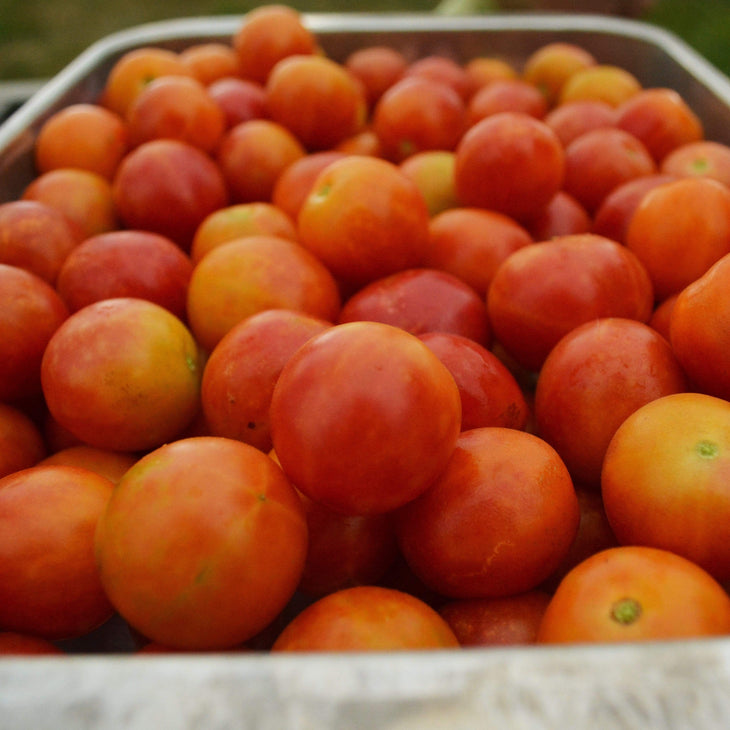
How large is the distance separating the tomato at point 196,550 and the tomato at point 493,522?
15 cm

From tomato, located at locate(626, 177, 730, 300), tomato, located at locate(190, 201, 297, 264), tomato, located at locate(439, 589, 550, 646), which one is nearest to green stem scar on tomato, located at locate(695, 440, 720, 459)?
tomato, located at locate(439, 589, 550, 646)

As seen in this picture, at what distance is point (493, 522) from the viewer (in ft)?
2.29

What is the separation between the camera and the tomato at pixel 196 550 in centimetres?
61

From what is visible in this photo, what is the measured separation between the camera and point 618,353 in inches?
32.7

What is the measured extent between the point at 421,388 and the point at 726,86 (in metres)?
1.40

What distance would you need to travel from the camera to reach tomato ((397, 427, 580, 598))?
2.29ft

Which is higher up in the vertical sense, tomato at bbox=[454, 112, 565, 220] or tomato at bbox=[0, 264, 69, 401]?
tomato at bbox=[454, 112, 565, 220]

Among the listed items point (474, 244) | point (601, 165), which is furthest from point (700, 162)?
point (474, 244)

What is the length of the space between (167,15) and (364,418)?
4373 millimetres

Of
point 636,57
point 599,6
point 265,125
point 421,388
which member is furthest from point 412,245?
point 599,6

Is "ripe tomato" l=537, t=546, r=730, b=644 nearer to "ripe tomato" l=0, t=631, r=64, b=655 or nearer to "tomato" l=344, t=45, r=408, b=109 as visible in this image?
"ripe tomato" l=0, t=631, r=64, b=655

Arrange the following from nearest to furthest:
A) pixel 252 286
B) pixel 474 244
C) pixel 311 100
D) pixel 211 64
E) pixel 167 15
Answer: pixel 252 286, pixel 474 244, pixel 311 100, pixel 211 64, pixel 167 15

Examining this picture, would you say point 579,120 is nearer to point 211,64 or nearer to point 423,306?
point 423,306

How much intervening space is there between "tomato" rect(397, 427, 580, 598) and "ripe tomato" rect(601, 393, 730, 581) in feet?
0.19
